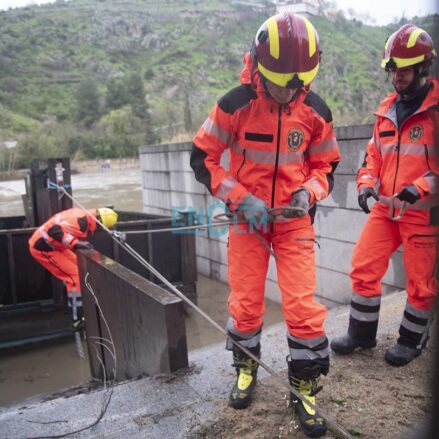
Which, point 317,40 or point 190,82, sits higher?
point 190,82

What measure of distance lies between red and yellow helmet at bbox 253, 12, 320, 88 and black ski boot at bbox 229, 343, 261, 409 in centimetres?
144

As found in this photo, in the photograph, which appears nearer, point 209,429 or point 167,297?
point 209,429

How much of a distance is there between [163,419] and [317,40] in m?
2.05

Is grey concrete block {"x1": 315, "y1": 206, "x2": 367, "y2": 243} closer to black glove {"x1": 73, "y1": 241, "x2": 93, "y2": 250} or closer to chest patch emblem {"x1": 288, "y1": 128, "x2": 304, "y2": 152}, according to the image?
black glove {"x1": 73, "y1": 241, "x2": 93, "y2": 250}

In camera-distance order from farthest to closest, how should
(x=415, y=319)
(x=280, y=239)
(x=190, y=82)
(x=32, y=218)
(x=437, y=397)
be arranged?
1. (x=190, y=82)
2. (x=32, y=218)
3. (x=415, y=319)
4. (x=280, y=239)
5. (x=437, y=397)

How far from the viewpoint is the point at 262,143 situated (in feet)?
7.13

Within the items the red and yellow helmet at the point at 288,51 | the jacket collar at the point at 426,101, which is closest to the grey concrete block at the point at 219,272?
the jacket collar at the point at 426,101

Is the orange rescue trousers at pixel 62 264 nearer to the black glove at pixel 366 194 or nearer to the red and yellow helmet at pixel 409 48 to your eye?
the black glove at pixel 366 194

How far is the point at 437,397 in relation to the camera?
3.27 feet

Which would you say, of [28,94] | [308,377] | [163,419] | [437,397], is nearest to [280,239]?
[308,377]

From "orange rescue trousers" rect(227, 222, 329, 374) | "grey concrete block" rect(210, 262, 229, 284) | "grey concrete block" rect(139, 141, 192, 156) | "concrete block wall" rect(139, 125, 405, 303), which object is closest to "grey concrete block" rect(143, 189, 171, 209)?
"concrete block wall" rect(139, 125, 405, 303)

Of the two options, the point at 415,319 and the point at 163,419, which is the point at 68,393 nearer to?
the point at 163,419

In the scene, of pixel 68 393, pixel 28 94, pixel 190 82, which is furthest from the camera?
pixel 190 82

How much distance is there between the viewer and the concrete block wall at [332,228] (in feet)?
16.2
